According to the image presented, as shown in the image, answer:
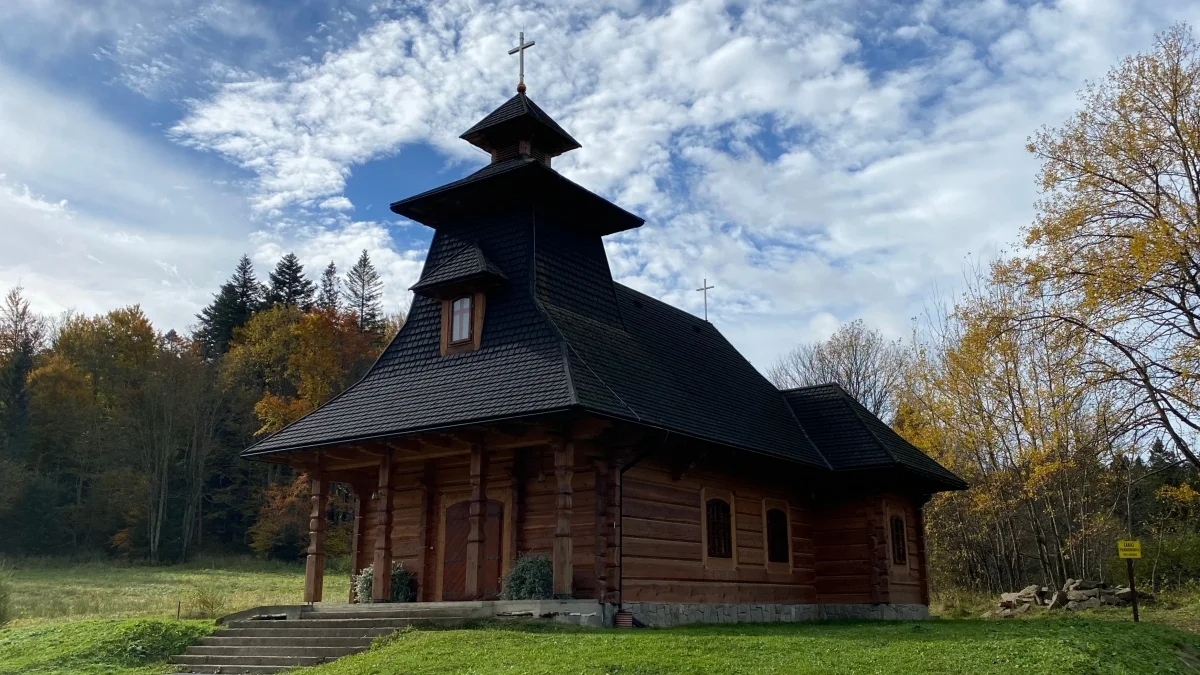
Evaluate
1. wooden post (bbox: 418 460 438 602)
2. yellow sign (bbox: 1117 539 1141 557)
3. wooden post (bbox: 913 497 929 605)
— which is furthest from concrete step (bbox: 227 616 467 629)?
wooden post (bbox: 913 497 929 605)

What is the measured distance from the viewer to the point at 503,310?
17969 millimetres

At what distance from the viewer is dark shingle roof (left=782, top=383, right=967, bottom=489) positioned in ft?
68.8

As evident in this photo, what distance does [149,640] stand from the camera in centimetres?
1517

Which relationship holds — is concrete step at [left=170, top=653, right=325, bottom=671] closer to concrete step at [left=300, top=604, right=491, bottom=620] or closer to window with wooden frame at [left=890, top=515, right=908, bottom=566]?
concrete step at [left=300, top=604, right=491, bottom=620]

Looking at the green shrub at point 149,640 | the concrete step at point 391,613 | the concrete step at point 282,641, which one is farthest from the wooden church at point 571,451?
the green shrub at point 149,640

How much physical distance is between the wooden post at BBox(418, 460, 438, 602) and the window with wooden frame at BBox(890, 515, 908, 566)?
34.1 ft

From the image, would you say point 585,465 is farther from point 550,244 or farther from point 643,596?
point 550,244

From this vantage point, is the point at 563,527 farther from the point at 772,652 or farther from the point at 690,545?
the point at 772,652

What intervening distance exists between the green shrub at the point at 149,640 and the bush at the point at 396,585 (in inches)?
108

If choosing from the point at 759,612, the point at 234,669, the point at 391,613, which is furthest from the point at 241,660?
the point at 759,612

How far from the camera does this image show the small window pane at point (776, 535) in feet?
65.7

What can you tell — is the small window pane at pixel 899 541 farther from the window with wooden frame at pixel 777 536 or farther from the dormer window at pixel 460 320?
the dormer window at pixel 460 320

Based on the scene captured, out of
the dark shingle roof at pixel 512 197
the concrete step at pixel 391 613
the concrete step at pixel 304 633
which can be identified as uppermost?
the dark shingle roof at pixel 512 197

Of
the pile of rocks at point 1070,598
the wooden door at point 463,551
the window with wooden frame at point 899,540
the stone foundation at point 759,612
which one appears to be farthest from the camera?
the pile of rocks at point 1070,598
